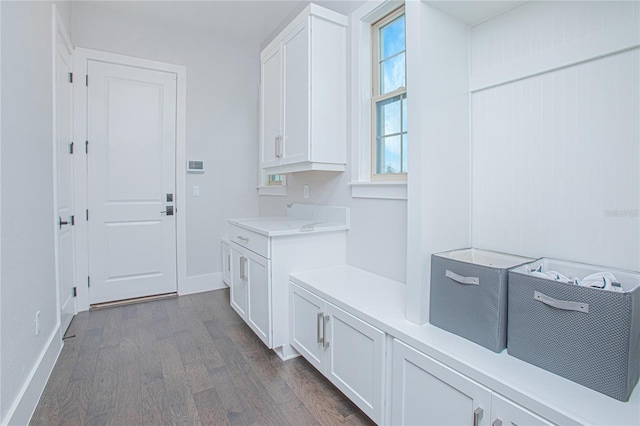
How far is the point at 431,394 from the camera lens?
48.6 inches

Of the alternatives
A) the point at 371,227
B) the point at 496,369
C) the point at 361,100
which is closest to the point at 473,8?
the point at 361,100

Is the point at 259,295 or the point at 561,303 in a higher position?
the point at 561,303

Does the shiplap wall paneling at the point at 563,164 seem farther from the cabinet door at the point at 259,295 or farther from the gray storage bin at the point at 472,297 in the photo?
the cabinet door at the point at 259,295

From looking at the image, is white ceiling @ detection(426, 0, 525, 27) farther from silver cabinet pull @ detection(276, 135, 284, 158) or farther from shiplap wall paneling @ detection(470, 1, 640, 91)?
silver cabinet pull @ detection(276, 135, 284, 158)

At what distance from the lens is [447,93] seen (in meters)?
1.52

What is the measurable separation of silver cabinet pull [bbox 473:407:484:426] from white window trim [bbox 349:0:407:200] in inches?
54.0

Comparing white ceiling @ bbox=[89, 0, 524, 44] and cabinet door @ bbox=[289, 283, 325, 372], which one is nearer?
cabinet door @ bbox=[289, 283, 325, 372]

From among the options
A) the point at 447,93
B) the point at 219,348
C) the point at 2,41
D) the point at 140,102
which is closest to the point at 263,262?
the point at 219,348

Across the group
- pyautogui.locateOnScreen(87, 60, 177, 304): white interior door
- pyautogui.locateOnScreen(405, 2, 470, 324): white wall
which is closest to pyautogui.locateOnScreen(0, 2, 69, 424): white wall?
pyautogui.locateOnScreen(87, 60, 177, 304): white interior door

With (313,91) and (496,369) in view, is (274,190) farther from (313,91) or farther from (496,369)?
(496,369)

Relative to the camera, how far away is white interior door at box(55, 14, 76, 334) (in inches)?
98.4

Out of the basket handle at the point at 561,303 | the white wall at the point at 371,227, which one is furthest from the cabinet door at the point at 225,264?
the basket handle at the point at 561,303

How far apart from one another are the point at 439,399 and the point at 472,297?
0.39 m

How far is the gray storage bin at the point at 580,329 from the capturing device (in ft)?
2.99
